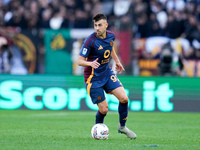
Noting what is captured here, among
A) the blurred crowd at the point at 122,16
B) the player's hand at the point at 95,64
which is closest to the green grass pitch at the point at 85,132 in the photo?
the player's hand at the point at 95,64

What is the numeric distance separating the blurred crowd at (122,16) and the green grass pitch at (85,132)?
3943 millimetres

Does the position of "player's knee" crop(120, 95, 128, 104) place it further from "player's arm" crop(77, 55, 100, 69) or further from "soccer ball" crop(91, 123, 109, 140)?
"player's arm" crop(77, 55, 100, 69)

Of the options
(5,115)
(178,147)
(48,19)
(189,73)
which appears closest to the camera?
(178,147)

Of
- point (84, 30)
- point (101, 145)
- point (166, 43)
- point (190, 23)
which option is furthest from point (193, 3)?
point (101, 145)

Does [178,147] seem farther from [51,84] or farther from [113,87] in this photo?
[51,84]

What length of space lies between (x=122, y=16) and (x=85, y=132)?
8218mm

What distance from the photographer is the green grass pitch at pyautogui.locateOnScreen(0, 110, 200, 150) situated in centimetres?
631

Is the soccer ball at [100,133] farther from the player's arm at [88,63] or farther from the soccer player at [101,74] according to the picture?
the player's arm at [88,63]

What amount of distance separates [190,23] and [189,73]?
1.84 m

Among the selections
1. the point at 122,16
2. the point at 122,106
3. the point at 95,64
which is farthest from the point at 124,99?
the point at 122,16

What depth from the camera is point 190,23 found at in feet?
52.3

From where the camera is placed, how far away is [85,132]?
324 inches

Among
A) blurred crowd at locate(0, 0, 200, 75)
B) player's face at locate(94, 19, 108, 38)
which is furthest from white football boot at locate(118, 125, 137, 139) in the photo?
blurred crowd at locate(0, 0, 200, 75)

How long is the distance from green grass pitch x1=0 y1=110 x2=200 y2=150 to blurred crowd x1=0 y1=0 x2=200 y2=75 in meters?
3.94
